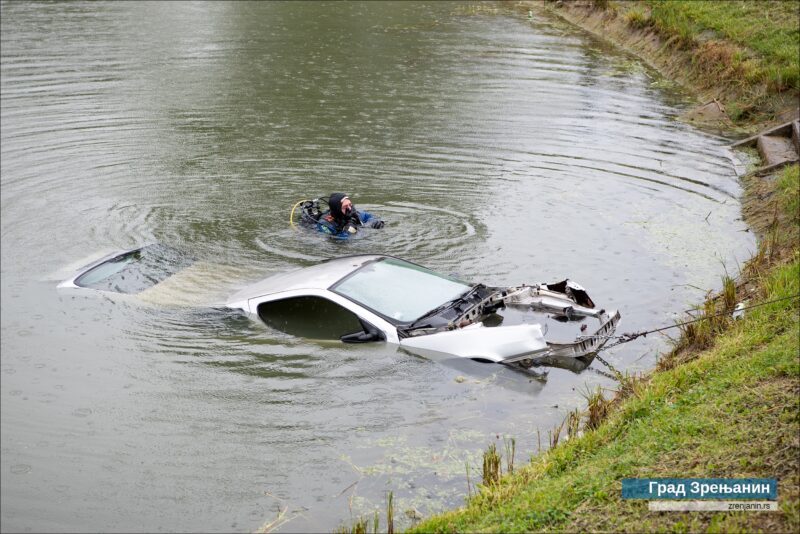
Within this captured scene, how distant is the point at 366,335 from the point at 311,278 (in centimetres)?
110

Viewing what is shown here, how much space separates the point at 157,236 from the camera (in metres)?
14.8

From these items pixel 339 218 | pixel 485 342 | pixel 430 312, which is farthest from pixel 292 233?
pixel 485 342

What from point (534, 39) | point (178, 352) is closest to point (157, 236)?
point (178, 352)

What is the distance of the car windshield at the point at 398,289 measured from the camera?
400 inches

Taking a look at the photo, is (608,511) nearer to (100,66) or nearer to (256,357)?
(256,357)

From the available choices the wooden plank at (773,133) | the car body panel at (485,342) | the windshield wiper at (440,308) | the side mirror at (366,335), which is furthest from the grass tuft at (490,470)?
the wooden plank at (773,133)

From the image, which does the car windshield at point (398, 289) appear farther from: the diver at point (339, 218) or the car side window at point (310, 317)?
the diver at point (339, 218)

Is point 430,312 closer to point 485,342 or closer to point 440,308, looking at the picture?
point 440,308

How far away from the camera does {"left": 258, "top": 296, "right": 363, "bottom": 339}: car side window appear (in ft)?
33.8

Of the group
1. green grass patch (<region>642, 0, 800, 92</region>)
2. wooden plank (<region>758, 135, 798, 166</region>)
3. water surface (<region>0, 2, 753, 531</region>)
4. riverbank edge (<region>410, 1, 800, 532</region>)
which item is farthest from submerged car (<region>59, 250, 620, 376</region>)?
green grass patch (<region>642, 0, 800, 92</region>)

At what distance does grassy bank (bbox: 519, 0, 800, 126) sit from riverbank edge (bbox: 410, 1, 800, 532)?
41.9 ft

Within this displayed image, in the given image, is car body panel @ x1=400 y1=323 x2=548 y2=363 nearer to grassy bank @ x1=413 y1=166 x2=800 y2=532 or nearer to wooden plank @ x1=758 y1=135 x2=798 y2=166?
grassy bank @ x1=413 y1=166 x2=800 y2=532

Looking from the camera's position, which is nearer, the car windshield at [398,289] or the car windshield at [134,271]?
the car windshield at [398,289]

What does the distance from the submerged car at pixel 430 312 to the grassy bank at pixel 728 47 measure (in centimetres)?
1221
